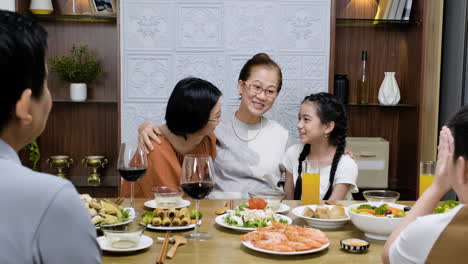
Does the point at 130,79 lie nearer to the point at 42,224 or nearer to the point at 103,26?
the point at 103,26

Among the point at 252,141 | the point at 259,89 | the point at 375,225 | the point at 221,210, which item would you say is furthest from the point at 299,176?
the point at 375,225

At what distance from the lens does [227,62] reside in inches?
141

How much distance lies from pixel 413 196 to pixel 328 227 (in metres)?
2.24

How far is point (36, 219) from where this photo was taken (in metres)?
0.84

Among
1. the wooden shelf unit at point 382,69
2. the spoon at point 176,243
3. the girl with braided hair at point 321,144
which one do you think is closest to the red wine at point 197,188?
the spoon at point 176,243

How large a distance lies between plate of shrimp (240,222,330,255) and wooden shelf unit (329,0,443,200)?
2351mm

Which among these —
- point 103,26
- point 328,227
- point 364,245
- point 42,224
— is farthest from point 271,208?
point 103,26

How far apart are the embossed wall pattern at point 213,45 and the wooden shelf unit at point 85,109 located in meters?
0.35

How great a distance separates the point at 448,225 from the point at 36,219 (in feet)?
2.67

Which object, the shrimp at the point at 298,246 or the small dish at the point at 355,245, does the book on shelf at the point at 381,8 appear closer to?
the small dish at the point at 355,245

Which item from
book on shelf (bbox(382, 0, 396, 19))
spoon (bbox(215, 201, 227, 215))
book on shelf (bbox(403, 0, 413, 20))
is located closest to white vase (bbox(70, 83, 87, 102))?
spoon (bbox(215, 201, 227, 215))

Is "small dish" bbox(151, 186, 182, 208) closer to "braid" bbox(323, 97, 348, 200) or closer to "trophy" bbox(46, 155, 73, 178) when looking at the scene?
"braid" bbox(323, 97, 348, 200)

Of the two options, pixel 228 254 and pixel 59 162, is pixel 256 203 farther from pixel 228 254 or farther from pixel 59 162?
pixel 59 162

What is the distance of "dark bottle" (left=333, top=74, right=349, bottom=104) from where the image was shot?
379 centimetres
